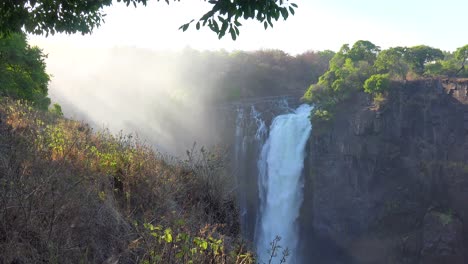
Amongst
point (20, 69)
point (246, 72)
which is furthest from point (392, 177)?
point (246, 72)

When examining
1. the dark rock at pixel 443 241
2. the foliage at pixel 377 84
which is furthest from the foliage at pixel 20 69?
the dark rock at pixel 443 241

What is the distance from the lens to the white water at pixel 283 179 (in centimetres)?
3059

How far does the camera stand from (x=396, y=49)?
35.5 meters

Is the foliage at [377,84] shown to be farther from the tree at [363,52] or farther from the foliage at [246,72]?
the foliage at [246,72]

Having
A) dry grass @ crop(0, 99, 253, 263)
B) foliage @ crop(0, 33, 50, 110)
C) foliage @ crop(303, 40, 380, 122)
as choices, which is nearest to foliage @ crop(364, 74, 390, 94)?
foliage @ crop(303, 40, 380, 122)

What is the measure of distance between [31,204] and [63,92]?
163 feet

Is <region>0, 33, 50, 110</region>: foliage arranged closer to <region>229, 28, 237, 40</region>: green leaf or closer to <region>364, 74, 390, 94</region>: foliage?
<region>229, 28, 237, 40</region>: green leaf

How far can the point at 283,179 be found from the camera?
31906mm

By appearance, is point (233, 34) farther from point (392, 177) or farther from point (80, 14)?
point (392, 177)

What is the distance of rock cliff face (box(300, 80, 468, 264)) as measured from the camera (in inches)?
1088

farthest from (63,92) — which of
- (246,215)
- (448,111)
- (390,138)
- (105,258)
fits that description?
(105,258)

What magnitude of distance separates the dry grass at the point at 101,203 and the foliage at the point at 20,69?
941 centimetres

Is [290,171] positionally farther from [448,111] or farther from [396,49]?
[396,49]

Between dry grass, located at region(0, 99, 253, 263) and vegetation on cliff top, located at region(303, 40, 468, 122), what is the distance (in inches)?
959
